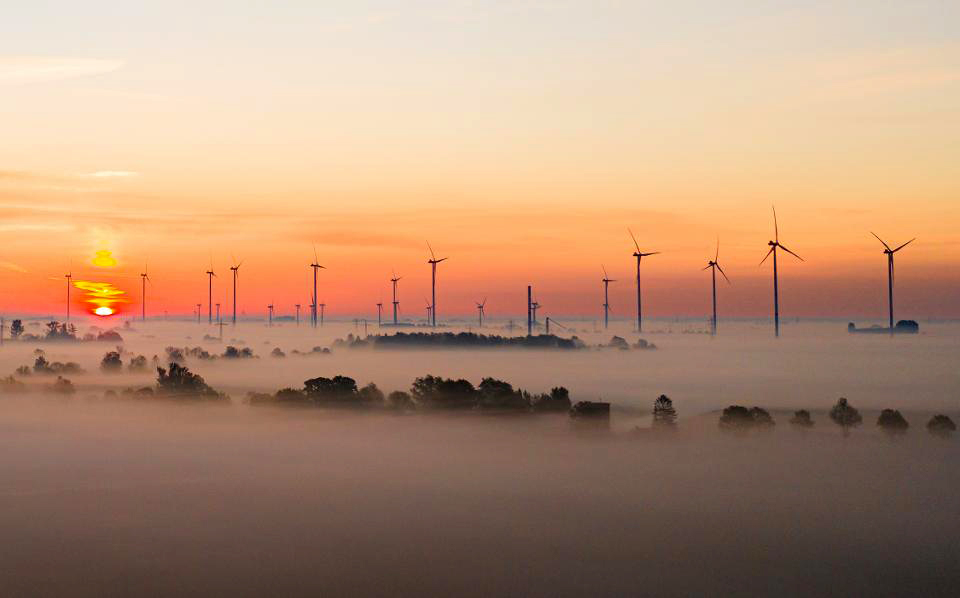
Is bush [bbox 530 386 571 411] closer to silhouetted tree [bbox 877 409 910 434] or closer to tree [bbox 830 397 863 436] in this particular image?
tree [bbox 830 397 863 436]

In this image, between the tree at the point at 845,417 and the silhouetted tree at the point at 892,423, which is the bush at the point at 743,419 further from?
the silhouetted tree at the point at 892,423

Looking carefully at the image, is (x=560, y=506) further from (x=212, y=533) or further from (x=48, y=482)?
(x=48, y=482)

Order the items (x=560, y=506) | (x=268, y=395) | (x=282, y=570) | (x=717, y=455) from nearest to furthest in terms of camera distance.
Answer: (x=282, y=570) < (x=560, y=506) < (x=717, y=455) < (x=268, y=395)

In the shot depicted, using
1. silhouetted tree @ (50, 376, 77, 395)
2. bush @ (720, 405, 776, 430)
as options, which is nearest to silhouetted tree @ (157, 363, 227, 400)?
silhouetted tree @ (50, 376, 77, 395)

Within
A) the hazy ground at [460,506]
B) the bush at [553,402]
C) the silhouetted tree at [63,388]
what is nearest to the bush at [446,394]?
the bush at [553,402]

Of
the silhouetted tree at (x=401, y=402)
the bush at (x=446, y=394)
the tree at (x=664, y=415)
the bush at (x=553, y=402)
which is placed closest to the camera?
the tree at (x=664, y=415)

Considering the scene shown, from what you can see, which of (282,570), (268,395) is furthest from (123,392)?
(282,570)
